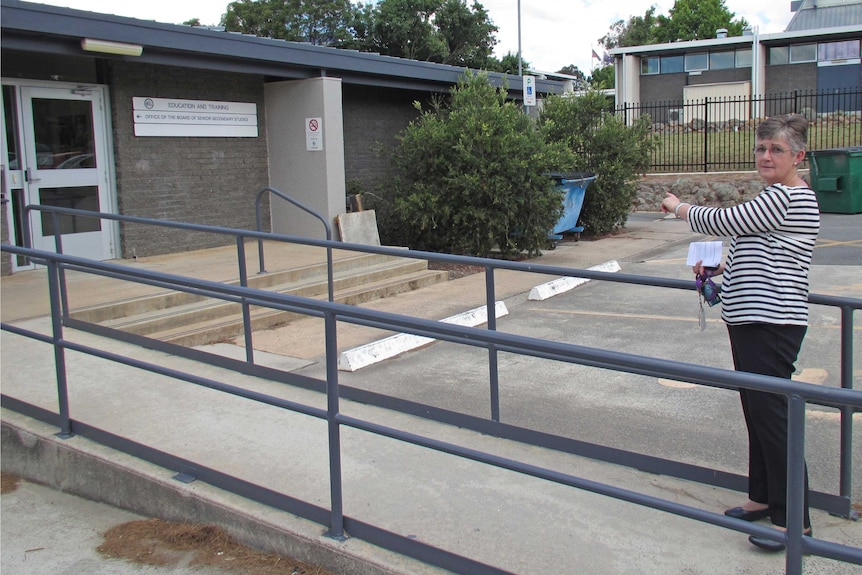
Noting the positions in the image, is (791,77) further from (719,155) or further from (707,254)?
(707,254)

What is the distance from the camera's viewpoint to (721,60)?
1638 inches

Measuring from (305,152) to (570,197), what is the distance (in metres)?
4.24

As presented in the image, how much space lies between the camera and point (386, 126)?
14.2m

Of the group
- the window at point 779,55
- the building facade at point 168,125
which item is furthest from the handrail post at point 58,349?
the window at point 779,55

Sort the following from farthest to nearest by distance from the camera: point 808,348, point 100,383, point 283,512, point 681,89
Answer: point 681,89 < point 808,348 < point 100,383 < point 283,512

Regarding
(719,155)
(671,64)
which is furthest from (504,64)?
(719,155)

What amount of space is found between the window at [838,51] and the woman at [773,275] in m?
41.3

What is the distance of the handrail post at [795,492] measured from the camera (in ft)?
7.64

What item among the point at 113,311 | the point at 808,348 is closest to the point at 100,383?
the point at 113,311

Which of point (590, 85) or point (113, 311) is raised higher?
point (590, 85)

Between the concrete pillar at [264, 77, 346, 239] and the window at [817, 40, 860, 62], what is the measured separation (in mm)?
34993

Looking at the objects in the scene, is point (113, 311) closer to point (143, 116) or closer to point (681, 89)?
point (143, 116)

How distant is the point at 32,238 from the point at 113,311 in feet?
8.97

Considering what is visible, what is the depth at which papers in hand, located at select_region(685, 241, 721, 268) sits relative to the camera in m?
3.38
